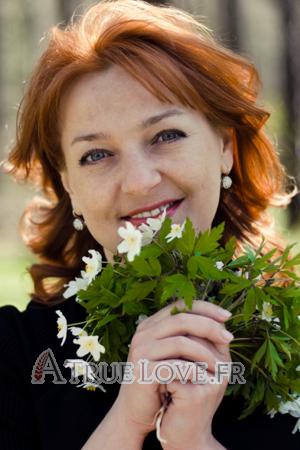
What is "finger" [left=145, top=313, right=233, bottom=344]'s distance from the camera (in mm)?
2291

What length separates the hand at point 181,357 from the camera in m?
2.29

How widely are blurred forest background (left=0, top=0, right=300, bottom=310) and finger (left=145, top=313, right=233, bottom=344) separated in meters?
5.38

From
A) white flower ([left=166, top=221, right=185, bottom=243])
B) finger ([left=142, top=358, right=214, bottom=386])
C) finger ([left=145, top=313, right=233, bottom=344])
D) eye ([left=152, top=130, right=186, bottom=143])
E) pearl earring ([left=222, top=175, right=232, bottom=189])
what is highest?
eye ([left=152, top=130, right=186, bottom=143])

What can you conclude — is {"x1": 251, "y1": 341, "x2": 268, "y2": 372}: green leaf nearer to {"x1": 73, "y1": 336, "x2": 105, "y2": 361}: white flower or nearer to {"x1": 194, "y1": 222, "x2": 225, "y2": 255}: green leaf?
{"x1": 194, "y1": 222, "x2": 225, "y2": 255}: green leaf

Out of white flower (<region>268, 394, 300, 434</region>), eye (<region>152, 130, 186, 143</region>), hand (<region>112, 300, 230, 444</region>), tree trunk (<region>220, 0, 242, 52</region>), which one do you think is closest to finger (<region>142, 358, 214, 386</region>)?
hand (<region>112, 300, 230, 444</region>)

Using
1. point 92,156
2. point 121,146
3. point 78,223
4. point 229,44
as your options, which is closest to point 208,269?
point 121,146

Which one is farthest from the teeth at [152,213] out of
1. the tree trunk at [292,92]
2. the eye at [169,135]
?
the tree trunk at [292,92]

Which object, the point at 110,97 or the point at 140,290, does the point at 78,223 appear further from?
the point at 140,290

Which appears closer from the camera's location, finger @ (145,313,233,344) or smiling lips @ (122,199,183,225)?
finger @ (145,313,233,344)

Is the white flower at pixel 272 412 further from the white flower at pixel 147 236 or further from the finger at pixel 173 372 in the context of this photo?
the white flower at pixel 147 236

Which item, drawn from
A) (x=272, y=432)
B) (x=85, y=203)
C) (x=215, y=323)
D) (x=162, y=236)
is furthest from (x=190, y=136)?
(x=272, y=432)

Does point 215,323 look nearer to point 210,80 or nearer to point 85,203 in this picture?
point 85,203

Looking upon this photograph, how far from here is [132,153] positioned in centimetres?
285

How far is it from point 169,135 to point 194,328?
2.86 feet
